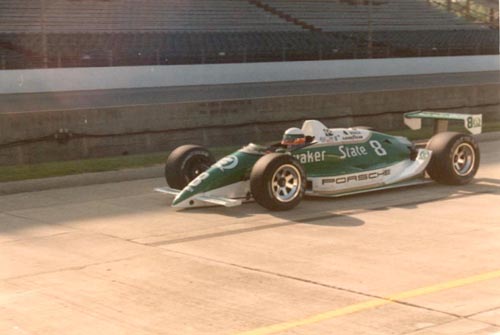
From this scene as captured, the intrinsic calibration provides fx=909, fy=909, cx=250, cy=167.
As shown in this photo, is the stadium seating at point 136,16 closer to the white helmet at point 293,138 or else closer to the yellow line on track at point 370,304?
the white helmet at point 293,138

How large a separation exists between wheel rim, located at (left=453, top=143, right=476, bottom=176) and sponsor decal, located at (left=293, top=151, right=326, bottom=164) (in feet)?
7.11

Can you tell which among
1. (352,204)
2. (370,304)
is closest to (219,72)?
(352,204)

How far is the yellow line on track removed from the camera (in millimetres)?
6562

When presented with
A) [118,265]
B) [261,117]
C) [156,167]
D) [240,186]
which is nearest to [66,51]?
[261,117]

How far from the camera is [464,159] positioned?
13.0 metres

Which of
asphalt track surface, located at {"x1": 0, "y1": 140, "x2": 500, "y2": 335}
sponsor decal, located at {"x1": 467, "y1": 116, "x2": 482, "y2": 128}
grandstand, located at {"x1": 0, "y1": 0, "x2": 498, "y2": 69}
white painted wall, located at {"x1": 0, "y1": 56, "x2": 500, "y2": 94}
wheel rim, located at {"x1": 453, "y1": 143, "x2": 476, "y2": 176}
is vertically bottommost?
asphalt track surface, located at {"x1": 0, "y1": 140, "x2": 500, "y2": 335}

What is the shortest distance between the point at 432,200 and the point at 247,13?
118 ft

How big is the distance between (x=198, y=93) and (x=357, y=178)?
67.9 feet

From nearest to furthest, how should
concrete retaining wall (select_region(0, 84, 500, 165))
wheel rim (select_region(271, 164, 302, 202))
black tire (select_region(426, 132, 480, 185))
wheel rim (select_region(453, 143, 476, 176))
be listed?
wheel rim (select_region(271, 164, 302, 202)) → black tire (select_region(426, 132, 480, 185)) → wheel rim (select_region(453, 143, 476, 176)) → concrete retaining wall (select_region(0, 84, 500, 165))

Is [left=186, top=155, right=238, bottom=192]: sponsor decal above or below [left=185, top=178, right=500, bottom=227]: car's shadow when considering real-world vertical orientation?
above

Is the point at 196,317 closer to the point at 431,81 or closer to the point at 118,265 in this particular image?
the point at 118,265

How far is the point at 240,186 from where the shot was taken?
37.7 ft

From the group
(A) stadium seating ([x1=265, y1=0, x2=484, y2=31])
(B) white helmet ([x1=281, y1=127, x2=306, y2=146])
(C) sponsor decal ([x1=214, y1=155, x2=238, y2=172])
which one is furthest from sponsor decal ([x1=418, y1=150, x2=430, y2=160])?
(A) stadium seating ([x1=265, y1=0, x2=484, y2=31])

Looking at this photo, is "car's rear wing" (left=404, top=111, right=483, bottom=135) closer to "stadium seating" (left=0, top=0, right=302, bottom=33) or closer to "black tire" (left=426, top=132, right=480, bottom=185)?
"black tire" (left=426, top=132, right=480, bottom=185)
